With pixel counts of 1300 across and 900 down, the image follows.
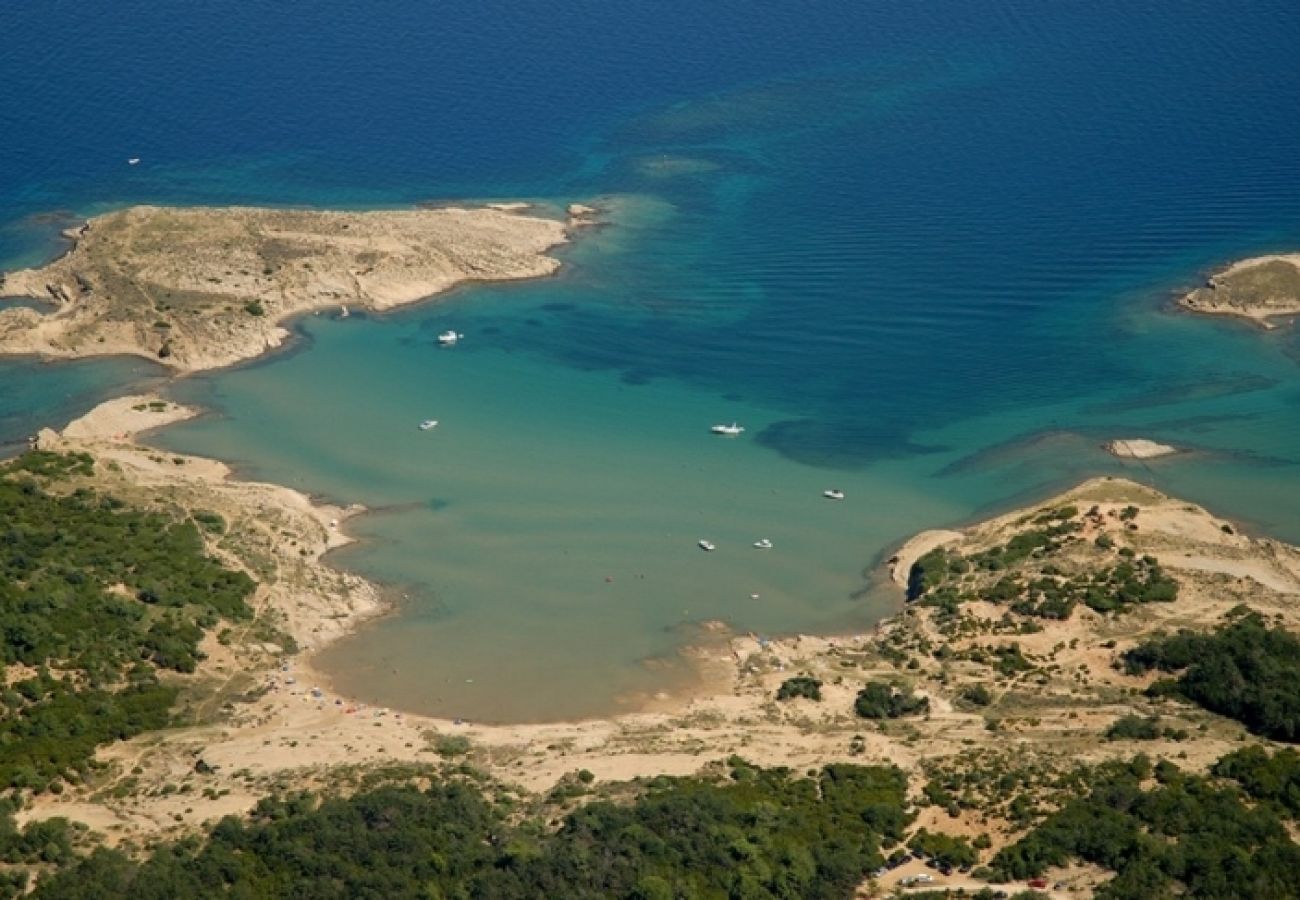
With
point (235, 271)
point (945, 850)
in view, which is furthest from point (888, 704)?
point (235, 271)

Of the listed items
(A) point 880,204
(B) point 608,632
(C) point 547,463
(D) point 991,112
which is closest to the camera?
(B) point 608,632

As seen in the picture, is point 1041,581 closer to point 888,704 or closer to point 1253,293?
point 888,704

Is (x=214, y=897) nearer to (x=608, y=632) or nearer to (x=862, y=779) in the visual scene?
(x=862, y=779)

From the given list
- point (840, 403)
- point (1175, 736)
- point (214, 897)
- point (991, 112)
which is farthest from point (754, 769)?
point (991, 112)

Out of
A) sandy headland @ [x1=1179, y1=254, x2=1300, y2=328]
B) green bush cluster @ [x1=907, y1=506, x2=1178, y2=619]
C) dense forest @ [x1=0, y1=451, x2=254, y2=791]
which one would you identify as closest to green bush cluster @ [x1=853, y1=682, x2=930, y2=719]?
green bush cluster @ [x1=907, y1=506, x2=1178, y2=619]

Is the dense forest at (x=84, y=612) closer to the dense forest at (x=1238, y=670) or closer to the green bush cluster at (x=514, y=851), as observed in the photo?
the green bush cluster at (x=514, y=851)
